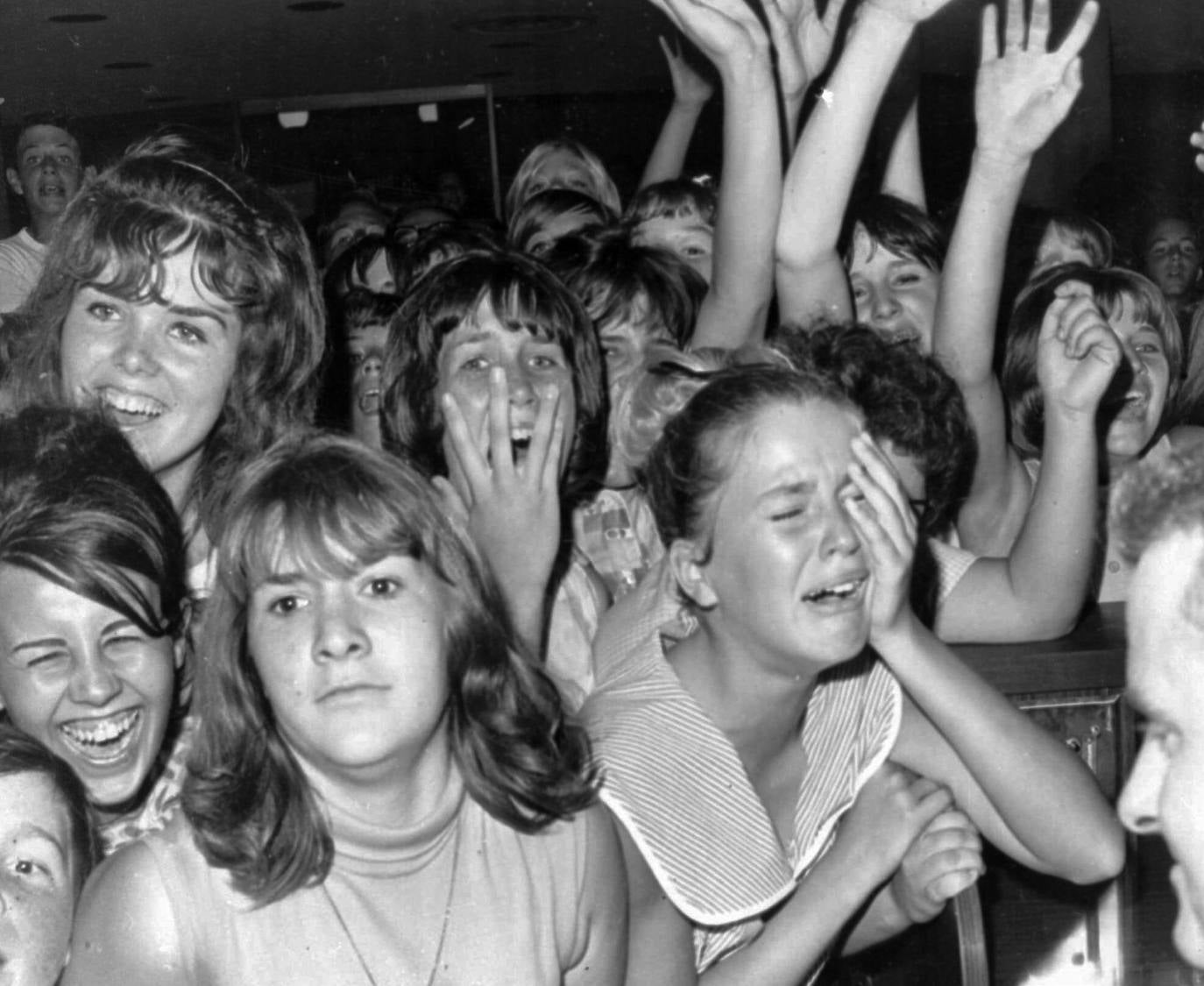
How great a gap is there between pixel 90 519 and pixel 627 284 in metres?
0.87

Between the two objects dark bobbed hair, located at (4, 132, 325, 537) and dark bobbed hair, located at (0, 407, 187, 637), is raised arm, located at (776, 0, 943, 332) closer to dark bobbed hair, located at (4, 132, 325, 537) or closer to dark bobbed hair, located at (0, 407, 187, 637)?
dark bobbed hair, located at (4, 132, 325, 537)

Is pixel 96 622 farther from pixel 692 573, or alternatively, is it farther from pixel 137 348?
pixel 692 573

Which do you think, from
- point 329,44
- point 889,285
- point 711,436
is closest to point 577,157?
point 889,285

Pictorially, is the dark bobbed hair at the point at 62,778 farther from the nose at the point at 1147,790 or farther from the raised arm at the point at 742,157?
the raised arm at the point at 742,157

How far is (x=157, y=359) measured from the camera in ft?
4.60

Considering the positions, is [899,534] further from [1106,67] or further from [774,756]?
[1106,67]

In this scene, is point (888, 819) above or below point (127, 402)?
below

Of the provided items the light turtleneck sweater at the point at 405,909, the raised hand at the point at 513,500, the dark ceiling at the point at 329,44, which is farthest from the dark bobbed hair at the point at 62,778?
the dark ceiling at the point at 329,44

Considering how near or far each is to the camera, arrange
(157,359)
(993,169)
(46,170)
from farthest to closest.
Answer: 1. (46,170)
2. (993,169)
3. (157,359)

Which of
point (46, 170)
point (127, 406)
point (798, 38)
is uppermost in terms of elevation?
point (46, 170)

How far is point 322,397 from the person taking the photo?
2.03m

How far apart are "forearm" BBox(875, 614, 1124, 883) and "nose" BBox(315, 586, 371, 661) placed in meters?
0.43

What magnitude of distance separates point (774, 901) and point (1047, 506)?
0.55 meters

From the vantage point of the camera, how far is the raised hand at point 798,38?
1853 mm
